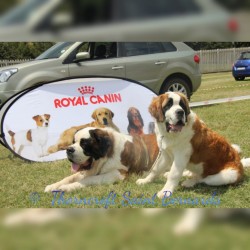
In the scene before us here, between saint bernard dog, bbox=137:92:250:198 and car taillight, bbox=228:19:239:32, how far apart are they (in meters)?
1.05

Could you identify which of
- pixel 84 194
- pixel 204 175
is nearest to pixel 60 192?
pixel 84 194

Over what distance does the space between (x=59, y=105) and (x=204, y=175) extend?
3.08ft

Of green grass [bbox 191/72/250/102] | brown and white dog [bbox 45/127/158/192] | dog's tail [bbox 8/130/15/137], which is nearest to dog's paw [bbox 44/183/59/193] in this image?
brown and white dog [bbox 45/127/158/192]

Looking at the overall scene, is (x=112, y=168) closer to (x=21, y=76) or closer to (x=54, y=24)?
(x=21, y=76)

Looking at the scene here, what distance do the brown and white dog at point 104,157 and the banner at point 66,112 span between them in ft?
0.39

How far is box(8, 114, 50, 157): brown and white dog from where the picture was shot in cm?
227

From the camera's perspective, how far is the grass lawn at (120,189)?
1.58m

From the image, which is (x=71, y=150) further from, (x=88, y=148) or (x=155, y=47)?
(x=155, y=47)

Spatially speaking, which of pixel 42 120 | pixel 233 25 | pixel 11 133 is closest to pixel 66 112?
pixel 42 120

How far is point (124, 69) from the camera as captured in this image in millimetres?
1869

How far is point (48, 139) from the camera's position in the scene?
227cm

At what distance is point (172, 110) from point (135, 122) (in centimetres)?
51

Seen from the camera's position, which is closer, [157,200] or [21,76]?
[157,200]

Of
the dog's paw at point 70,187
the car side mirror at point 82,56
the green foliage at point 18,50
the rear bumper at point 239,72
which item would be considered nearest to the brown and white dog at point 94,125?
the dog's paw at point 70,187
